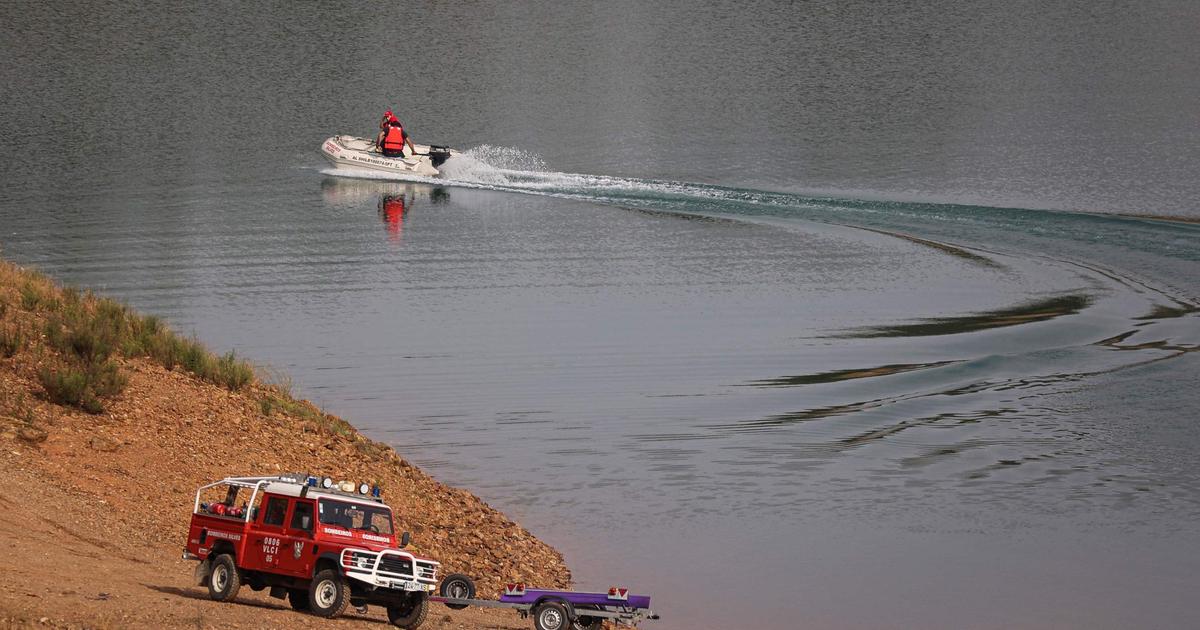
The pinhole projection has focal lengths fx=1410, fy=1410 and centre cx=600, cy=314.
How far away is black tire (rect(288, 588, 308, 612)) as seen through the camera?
13.5 m

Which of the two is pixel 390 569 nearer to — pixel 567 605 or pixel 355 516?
pixel 355 516

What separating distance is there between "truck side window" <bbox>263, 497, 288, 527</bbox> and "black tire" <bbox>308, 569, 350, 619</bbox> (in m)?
0.75

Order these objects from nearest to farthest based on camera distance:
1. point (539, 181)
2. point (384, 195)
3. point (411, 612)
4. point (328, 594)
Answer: point (328, 594)
point (411, 612)
point (539, 181)
point (384, 195)

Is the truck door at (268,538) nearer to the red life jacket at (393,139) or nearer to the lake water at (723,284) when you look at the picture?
the lake water at (723,284)

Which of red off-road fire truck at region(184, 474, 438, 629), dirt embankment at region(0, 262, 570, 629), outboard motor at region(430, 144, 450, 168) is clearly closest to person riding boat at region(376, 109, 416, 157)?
outboard motor at region(430, 144, 450, 168)

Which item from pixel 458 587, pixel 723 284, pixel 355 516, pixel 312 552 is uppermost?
pixel 723 284


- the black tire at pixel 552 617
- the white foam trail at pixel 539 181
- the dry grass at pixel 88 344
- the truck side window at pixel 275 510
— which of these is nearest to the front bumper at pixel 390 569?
the truck side window at pixel 275 510

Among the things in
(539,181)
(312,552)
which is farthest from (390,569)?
(539,181)

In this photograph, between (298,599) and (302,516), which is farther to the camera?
(298,599)

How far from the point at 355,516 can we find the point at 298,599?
978 millimetres

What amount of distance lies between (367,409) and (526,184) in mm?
30410

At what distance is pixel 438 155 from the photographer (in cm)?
5650

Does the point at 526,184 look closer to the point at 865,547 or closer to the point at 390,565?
the point at 865,547

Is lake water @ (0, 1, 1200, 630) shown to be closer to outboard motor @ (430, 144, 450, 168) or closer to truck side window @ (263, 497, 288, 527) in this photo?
outboard motor @ (430, 144, 450, 168)
